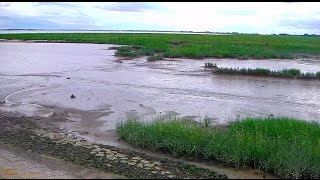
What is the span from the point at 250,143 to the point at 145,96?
29.6 feet

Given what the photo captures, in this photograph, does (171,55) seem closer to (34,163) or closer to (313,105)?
(313,105)

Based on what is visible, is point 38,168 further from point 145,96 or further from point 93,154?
point 145,96

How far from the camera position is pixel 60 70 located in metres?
26.9

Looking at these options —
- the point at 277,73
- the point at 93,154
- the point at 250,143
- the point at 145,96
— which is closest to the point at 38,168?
the point at 93,154

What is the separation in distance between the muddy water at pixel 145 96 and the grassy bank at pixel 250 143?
1.10 metres

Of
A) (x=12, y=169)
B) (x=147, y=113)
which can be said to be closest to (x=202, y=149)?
(x=12, y=169)

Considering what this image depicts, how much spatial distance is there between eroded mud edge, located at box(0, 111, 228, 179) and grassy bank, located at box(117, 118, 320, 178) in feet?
1.89

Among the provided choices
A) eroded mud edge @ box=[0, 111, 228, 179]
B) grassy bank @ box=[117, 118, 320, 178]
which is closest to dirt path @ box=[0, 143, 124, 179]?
eroded mud edge @ box=[0, 111, 228, 179]

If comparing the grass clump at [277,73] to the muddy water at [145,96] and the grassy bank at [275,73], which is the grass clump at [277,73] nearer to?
the grassy bank at [275,73]

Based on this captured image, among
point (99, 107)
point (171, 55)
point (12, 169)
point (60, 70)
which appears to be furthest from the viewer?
point (171, 55)

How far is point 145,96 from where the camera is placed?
53.5 ft

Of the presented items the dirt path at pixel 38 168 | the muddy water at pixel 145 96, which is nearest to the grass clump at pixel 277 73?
the muddy water at pixel 145 96

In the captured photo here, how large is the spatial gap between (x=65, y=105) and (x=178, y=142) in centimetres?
707

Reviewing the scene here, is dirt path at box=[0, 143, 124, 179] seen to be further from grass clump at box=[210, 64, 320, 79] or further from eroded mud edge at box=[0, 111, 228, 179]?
grass clump at box=[210, 64, 320, 79]
